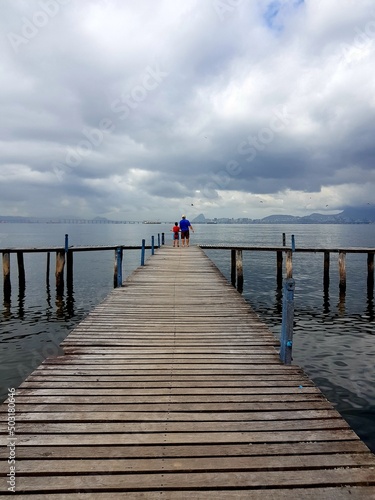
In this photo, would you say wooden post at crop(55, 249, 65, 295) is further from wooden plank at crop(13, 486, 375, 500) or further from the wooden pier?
wooden plank at crop(13, 486, 375, 500)

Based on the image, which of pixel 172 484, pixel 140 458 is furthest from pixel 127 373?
pixel 172 484

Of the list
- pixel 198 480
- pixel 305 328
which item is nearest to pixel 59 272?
pixel 305 328

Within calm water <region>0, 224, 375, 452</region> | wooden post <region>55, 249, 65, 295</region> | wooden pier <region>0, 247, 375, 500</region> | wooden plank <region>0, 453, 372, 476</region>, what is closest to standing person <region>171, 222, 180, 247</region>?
calm water <region>0, 224, 375, 452</region>

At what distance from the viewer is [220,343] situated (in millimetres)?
6488

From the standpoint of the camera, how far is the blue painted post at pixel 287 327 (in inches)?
222

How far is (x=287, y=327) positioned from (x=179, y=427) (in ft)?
9.07

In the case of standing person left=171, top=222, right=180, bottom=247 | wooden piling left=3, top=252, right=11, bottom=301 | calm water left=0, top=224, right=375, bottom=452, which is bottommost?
calm water left=0, top=224, right=375, bottom=452

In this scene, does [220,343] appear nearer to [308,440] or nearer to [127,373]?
[127,373]

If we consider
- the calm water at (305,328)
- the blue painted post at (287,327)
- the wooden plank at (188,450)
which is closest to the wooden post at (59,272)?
the calm water at (305,328)

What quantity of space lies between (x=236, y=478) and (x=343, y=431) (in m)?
1.39

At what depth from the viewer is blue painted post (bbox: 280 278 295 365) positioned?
18.5 ft

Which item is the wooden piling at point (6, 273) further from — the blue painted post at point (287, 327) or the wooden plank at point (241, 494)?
the wooden plank at point (241, 494)

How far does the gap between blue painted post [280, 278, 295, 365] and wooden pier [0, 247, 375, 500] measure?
0.18m

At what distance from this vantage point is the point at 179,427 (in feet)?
12.4
